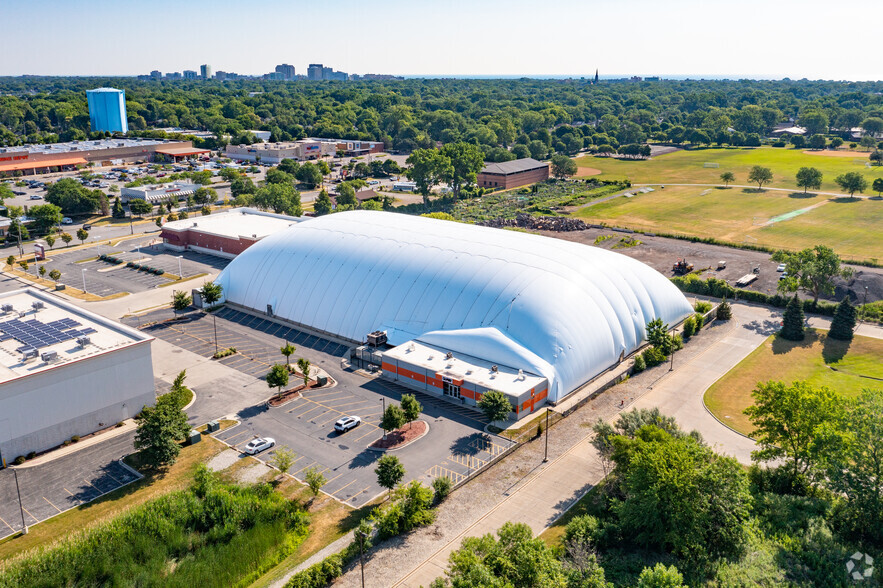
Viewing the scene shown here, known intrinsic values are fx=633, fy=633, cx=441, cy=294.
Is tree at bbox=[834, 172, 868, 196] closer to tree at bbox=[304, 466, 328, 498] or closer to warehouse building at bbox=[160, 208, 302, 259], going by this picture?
warehouse building at bbox=[160, 208, 302, 259]

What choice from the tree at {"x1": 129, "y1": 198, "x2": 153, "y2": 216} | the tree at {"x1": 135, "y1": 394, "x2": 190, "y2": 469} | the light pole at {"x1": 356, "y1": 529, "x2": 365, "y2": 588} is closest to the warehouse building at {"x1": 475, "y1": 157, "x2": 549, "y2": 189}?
the tree at {"x1": 129, "y1": 198, "x2": 153, "y2": 216}

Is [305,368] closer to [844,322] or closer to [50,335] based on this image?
[50,335]

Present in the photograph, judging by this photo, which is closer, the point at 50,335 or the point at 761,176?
the point at 50,335

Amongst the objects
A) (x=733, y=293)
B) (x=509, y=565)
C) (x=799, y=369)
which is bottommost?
(x=799, y=369)

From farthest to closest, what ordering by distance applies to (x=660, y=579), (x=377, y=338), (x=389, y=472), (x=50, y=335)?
1. (x=377, y=338)
2. (x=50, y=335)
3. (x=389, y=472)
4. (x=660, y=579)

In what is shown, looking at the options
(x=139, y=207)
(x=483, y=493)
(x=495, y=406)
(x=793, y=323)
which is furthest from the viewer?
(x=139, y=207)

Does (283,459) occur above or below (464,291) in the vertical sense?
below

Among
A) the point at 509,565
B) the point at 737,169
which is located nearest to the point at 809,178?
the point at 737,169
